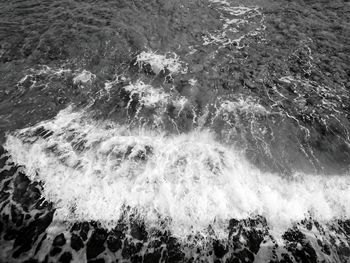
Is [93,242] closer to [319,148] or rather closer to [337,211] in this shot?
[337,211]

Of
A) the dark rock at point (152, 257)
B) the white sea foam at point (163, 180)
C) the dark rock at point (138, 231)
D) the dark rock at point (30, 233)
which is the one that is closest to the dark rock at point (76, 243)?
the white sea foam at point (163, 180)

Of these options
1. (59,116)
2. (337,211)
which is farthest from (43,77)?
(337,211)

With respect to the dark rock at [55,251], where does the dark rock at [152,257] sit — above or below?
above

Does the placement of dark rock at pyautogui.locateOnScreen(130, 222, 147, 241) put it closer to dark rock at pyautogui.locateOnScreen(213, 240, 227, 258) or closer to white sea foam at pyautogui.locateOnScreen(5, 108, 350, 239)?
white sea foam at pyautogui.locateOnScreen(5, 108, 350, 239)

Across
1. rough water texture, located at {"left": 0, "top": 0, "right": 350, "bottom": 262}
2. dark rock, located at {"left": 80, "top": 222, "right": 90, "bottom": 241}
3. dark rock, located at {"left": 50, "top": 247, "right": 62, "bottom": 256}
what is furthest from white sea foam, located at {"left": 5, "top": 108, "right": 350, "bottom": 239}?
dark rock, located at {"left": 50, "top": 247, "right": 62, "bottom": 256}

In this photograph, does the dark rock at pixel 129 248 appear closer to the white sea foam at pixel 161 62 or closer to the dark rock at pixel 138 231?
the dark rock at pixel 138 231

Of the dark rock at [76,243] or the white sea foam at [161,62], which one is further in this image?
the white sea foam at [161,62]

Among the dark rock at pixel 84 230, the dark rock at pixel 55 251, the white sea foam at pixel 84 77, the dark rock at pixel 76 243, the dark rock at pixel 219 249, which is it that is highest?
the white sea foam at pixel 84 77
